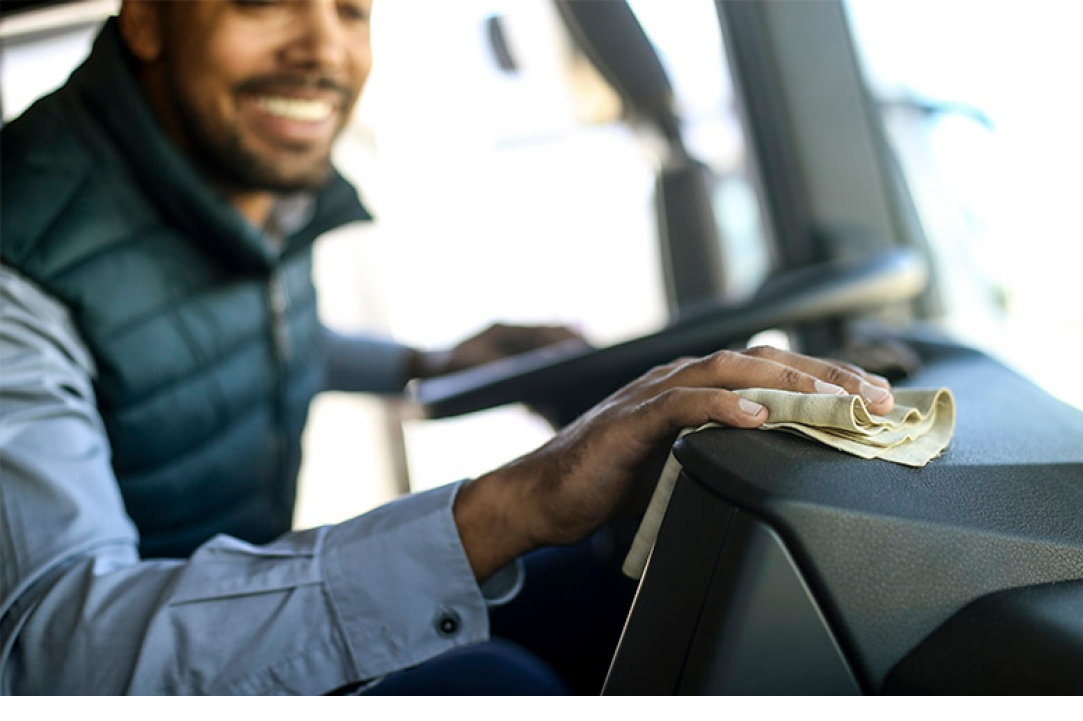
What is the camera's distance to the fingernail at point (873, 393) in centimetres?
52

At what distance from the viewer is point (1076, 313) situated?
1.20 metres

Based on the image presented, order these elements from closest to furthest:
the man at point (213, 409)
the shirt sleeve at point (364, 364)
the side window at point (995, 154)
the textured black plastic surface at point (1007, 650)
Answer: the textured black plastic surface at point (1007, 650), the man at point (213, 409), the side window at point (995, 154), the shirt sleeve at point (364, 364)

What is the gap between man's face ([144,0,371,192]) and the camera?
1.00 meters

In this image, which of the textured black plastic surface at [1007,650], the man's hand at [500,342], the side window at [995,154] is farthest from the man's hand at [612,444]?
the man's hand at [500,342]

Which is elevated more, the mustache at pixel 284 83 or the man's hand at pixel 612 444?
the mustache at pixel 284 83

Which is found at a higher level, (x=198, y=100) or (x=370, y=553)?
(x=198, y=100)

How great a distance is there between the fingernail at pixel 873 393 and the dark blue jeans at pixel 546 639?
21 centimetres

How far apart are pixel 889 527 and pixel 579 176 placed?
7.18ft

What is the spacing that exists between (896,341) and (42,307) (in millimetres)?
1029

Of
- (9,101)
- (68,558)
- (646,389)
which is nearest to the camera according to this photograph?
(646,389)

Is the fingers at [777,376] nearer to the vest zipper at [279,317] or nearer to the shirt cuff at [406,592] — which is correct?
the shirt cuff at [406,592]

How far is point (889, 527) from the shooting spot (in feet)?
1.33

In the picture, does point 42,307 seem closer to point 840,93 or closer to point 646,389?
point 646,389

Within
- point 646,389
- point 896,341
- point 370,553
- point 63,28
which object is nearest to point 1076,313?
point 896,341
